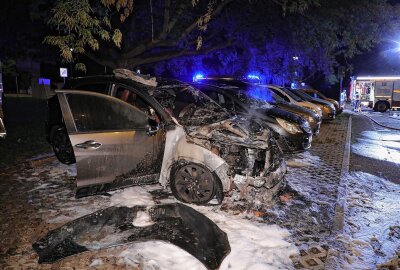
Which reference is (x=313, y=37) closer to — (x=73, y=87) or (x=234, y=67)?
(x=234, y=67)

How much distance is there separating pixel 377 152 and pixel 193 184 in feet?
22.3

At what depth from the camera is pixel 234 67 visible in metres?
18.9

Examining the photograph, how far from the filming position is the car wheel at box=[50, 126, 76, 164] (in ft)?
22.3

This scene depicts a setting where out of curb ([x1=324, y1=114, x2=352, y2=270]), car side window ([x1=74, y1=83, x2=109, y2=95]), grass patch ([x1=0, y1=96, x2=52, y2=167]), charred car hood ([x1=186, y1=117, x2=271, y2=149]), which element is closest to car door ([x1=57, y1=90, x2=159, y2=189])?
charred car hood ([x1=186, y1=117, x2=271, y2=149])

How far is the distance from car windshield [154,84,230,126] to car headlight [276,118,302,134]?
7.63ft

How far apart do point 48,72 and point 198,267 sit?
4834 cm

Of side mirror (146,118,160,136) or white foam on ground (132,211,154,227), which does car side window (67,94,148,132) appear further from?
white foam on ground (132,211,154,227)

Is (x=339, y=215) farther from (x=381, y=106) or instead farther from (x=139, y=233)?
(x=381, y=106)

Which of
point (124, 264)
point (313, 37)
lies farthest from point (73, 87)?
point (313, 37)

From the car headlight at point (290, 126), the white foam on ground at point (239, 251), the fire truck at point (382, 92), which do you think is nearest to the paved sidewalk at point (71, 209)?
the white foam on ground at point (239, 251)

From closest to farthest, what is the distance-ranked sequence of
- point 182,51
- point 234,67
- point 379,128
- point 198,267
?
point 198,267 < point 182,51 < point 379,128 < point 234,67

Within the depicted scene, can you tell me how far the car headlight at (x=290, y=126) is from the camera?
306 inches

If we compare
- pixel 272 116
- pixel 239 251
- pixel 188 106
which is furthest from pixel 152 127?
pixel 272 116

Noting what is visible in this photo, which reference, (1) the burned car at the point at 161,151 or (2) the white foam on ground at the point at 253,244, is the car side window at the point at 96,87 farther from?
(2) the white foam on ground at the point at 253,244
